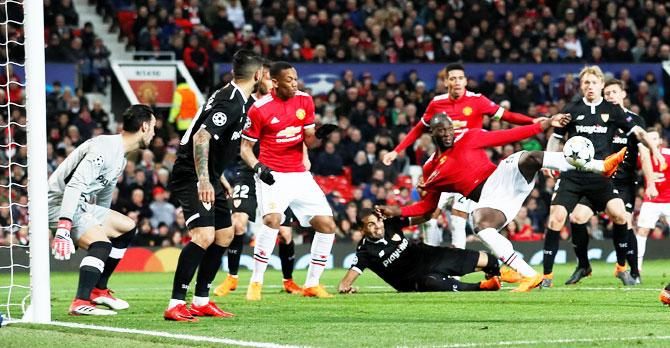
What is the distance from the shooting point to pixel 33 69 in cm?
938

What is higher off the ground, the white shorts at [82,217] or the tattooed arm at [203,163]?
the tattooed arm at [203,163]

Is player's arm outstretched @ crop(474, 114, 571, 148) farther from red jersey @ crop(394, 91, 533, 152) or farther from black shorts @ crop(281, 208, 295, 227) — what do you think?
black shorts @ crop(281, 208, 295, 227)

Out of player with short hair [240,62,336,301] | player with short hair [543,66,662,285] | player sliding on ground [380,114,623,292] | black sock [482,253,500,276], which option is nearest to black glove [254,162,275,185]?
player with short hair [240,62,336,301]

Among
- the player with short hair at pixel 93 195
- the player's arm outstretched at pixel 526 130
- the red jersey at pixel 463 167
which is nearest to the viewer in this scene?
the player with short hair at pixel 93 195

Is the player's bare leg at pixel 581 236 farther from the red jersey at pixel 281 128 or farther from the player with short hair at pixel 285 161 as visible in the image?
the red jersey at pixel 281 128

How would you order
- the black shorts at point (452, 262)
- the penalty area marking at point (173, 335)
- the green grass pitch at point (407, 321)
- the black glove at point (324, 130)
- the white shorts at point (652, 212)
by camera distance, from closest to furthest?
1. the penalty area marking at point (173, 335)
2. the green grass pitch at point (407, 321)
3. the black glove at point (324, 130)
4. the black shorts at point (452, 262)
5. the white shorts at point (652, 212)

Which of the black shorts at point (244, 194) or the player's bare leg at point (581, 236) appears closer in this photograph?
the black shorts at point (244, 194)

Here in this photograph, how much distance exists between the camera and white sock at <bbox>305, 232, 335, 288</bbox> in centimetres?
1266

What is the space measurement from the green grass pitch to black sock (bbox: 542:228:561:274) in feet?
1.27

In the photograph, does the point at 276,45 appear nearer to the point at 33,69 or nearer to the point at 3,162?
the point at 3,162

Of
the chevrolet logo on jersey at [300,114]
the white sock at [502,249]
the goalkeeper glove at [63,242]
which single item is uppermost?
the chevrolet logo on jersey at [300,114]

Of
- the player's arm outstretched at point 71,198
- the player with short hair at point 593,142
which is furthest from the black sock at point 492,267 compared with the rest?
the player's arm outstretched at point 71,198

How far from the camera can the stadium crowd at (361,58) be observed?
22219mm

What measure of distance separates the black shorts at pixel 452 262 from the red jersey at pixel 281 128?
184cm
